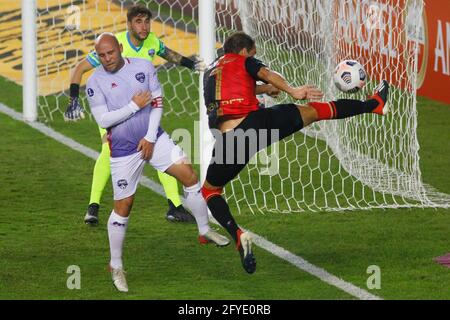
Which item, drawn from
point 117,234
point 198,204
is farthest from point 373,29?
point 117,234

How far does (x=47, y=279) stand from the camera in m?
10.0

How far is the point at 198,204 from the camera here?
33.9 feet

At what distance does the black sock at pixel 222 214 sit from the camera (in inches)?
398

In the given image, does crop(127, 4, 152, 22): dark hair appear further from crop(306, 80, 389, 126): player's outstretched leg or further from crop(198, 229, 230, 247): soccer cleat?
crop(198, 229, 230, 247): soccer cleat

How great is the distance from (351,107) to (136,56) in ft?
7.05

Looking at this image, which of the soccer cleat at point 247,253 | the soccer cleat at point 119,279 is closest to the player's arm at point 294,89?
the soccer cleat at point 247,253

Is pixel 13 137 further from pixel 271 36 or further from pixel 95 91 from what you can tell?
pixel 95 91

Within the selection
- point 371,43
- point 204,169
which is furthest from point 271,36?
point 204,169

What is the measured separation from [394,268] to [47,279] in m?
2.55

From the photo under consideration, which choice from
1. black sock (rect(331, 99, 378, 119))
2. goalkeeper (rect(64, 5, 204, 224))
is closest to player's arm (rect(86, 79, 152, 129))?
black sock (rect(331, 99, 378, 119))

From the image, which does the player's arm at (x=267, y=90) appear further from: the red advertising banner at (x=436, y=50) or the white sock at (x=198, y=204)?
the red advertising banner at (x=436, y=50)

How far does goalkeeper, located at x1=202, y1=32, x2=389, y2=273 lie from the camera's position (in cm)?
1012

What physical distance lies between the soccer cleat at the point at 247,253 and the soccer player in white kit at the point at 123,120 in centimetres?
84

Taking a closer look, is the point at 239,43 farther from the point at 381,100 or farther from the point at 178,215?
the point at 178,215
